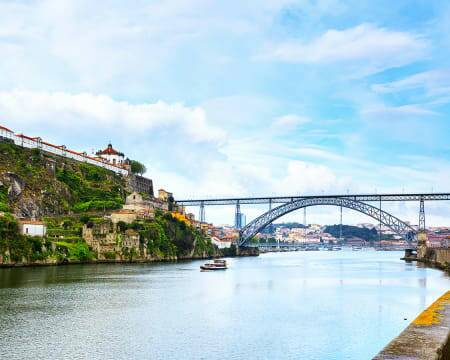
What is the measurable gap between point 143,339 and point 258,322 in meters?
4.44

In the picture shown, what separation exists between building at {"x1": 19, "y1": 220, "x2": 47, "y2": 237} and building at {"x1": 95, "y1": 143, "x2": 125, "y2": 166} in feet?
106

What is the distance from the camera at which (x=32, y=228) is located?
1768 inches

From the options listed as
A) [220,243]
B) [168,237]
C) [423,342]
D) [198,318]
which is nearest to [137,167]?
[220,243]

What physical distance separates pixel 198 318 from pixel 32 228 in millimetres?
29071

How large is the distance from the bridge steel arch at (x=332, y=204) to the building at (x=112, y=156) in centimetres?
2008

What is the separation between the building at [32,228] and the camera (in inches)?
1731

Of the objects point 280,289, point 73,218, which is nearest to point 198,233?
point 73,218

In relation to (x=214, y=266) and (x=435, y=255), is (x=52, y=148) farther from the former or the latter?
(x=435, y=255)

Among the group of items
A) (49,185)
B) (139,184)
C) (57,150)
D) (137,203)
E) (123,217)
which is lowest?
(123,217)

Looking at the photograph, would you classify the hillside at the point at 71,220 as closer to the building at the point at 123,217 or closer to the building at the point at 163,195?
the building at the point at 123,217

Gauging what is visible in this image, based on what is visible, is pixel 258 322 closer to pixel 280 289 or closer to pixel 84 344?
pixel 84 344

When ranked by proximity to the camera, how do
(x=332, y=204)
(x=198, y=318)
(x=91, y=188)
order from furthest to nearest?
(x=332, y=204) → (x=91, y=188) → (x=198, y=318)

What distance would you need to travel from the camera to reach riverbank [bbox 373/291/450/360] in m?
7.78

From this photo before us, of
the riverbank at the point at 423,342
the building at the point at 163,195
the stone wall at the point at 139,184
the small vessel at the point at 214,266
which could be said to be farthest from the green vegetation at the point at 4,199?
the riverbank at the point at 423,342
